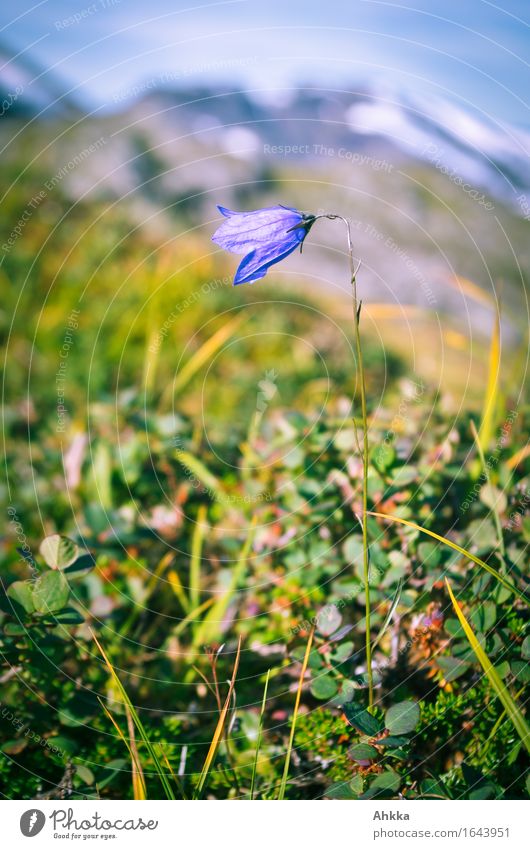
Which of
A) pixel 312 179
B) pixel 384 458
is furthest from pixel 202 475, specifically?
pixel 312 179

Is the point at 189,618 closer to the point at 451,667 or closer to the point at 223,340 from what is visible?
the point at 451,667

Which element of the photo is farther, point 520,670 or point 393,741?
point 520,670

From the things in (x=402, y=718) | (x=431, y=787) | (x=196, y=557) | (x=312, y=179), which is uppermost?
(x=312, y=179)

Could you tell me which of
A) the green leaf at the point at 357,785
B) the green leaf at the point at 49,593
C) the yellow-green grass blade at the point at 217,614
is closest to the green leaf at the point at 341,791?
the green leaf at the point at 357,785

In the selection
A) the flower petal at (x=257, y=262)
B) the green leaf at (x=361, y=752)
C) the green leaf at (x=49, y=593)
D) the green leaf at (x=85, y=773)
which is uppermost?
the flower petal at (x=257, y=262)

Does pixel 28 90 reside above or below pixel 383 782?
above

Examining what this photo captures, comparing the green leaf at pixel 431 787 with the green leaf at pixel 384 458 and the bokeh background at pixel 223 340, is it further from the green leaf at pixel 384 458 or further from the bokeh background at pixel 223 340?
the green leaf at pixel 384 458
